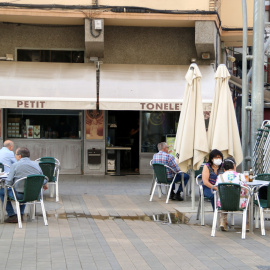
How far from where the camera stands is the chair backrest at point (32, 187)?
10.6 metres

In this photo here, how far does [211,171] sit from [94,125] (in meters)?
8.17

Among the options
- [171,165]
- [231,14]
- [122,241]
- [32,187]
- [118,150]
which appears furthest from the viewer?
[231,14]

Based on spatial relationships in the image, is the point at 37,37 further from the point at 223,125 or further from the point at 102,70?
the point at 223,125

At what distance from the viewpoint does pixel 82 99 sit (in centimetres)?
1728

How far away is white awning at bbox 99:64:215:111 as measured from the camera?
17328 mm

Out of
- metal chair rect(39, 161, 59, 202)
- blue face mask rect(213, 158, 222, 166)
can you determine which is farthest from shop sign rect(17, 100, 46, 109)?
blue face mask rect(213, 158, 222, 166)

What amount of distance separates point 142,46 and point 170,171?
6.55 metres

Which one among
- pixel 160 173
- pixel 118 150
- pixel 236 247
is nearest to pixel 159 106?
pixel 118 150

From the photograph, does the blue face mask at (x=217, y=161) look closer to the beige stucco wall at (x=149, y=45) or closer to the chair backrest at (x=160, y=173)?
the chair backrest at (x=160, y=173)

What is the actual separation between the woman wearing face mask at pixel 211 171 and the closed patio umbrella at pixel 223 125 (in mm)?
894

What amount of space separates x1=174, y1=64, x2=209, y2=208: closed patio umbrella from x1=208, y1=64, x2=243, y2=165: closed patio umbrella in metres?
0.26

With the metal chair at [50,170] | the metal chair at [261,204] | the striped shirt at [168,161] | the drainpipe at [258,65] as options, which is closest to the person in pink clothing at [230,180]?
the metal chair at [261,204]

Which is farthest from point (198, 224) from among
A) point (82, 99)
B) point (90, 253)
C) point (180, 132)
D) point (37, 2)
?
point (37, 2)

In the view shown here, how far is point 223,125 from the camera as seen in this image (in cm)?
1253
